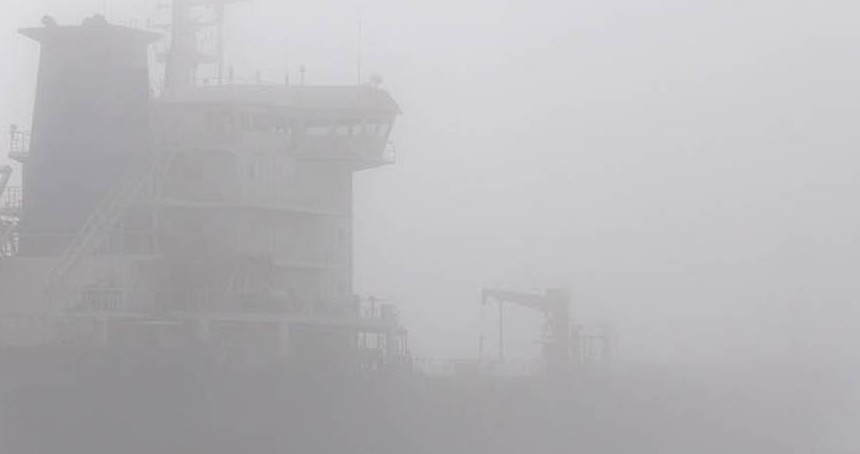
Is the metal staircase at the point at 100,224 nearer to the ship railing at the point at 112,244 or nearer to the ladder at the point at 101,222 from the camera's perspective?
the ladder at the point at 101,222

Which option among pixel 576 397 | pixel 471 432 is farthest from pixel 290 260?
pixel 576 397

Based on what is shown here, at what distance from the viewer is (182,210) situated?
49.3 metres

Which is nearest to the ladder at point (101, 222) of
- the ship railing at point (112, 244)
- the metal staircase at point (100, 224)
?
the metal staircase at point (100, 224)

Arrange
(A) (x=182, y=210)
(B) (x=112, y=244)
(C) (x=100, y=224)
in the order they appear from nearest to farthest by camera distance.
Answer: (C) (x=100, y=224), (B) (x=112, y=244), (A) (x=182, y=210)

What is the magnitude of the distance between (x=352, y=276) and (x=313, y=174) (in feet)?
9.66

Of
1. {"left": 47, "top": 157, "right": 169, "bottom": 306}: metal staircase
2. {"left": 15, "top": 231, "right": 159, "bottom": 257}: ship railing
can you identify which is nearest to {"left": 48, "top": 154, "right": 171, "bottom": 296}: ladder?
{"left": 47, "top": 157, "right": 169, "bottom": 306}: metal staircase

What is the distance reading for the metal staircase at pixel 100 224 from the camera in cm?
4784

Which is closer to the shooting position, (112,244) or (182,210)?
(112,244)

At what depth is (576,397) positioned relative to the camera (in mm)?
59969

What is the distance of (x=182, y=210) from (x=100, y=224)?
1997mm

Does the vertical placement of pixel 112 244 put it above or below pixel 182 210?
below

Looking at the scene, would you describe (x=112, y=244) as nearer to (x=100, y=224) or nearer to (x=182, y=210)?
(x=100, y=224)

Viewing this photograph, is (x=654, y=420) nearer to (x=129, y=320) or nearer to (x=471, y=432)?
(x=471, y=432)

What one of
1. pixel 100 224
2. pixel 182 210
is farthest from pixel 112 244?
pixel 182 210
